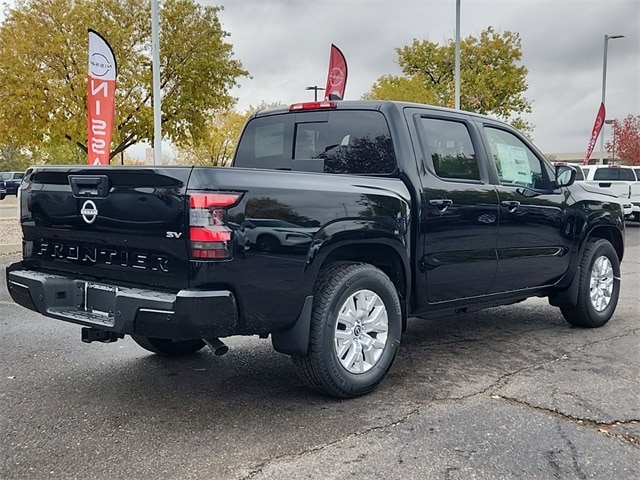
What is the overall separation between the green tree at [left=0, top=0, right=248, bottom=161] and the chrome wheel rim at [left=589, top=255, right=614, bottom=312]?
17.9 m

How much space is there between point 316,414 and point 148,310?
3.87 feet

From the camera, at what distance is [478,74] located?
36.3 m

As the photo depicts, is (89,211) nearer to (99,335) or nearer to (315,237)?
(99,335)

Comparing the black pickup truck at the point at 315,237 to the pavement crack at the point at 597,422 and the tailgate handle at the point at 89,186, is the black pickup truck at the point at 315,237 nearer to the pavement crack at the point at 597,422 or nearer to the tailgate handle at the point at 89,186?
the tailgate handle at the point at 89,186

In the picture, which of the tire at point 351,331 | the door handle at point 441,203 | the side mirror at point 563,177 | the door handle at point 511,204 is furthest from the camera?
the side mirror at point 563,177

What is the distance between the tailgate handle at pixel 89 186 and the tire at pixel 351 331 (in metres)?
1.35

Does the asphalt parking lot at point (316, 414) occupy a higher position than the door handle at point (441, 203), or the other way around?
the door handle at point (441, 203)

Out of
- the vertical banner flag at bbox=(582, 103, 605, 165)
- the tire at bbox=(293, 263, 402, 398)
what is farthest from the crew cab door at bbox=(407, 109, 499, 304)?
the vertical banner flag at bbox=(582, 103, 605, 165)

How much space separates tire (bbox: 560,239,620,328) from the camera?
5906mm

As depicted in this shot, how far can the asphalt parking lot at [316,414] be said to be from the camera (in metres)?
3.12

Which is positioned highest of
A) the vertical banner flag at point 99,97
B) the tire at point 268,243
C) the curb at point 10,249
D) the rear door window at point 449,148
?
the vertical banner flag at point 99,97

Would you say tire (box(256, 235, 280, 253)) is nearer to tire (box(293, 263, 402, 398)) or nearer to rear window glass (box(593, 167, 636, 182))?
tire (box(293, 263, 402, 398))

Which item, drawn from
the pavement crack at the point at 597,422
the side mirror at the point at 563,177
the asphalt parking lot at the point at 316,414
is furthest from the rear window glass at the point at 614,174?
the pavement crack at the point at 597,422

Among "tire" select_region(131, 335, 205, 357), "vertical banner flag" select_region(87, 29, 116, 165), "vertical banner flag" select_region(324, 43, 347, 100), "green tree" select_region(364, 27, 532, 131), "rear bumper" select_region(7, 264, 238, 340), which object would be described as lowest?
"tire" select_region(131, 335, 205, 357)
